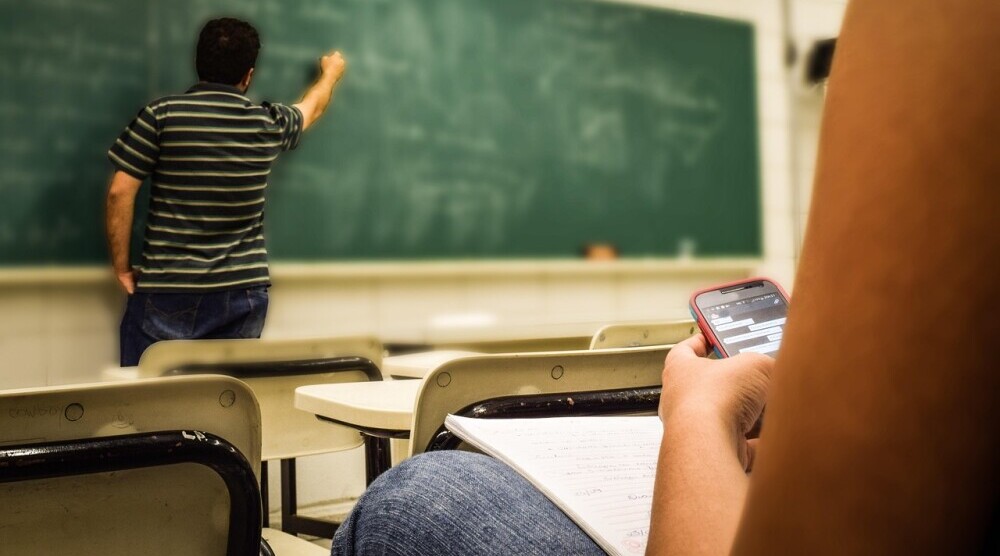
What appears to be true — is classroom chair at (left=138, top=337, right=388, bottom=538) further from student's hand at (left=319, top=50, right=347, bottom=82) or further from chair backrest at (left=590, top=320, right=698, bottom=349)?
student's hand at (left=319, top=50, right=347, bottom=82)

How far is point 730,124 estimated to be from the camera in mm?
4516

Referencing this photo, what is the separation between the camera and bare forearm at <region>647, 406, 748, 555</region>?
42 centimetres

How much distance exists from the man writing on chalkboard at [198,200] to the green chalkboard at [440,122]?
10.3 inches

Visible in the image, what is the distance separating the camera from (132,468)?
913 mm

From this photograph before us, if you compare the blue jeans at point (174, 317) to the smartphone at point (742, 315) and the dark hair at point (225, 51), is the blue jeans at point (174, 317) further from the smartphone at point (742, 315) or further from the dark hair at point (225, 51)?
the smartphone at point (742, 315)

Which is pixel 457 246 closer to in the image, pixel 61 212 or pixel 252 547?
pixel 61 212

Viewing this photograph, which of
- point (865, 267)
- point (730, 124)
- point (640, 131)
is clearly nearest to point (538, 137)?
point (640, 131)

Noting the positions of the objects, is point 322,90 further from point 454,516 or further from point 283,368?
point 454,516

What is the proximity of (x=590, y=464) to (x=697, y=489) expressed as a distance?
26cm

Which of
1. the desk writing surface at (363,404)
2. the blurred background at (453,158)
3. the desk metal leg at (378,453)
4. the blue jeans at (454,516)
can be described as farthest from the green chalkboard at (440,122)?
the blue jeans at (454,516)

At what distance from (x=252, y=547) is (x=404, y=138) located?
272 centimetres

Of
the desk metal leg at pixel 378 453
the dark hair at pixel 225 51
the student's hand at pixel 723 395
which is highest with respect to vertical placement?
the dark hair at pixel 225 51

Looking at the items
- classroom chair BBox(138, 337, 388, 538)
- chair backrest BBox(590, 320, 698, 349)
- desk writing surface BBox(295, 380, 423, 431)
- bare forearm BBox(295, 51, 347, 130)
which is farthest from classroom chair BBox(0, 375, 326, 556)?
bare forearm BBox(295, 51, 347, 130)

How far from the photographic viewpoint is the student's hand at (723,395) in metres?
0.48
